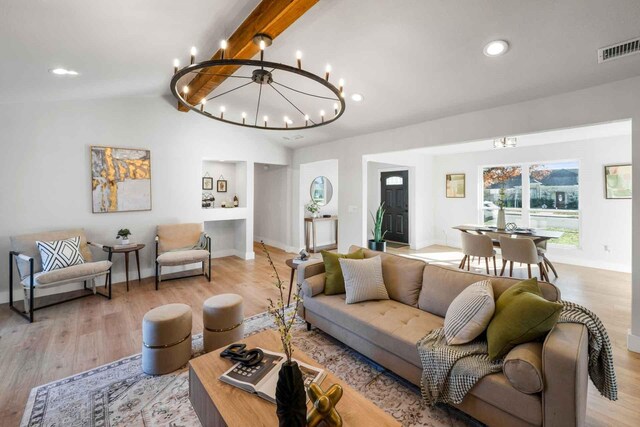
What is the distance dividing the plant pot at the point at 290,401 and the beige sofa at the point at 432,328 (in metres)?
1.04

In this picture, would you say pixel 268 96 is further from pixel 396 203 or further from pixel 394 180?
pixel 396 203

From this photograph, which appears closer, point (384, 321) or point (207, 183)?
point (384, 321)

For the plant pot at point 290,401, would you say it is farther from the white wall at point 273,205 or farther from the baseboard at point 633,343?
the white wall at point 273,205

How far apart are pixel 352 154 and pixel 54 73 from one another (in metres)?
4.08

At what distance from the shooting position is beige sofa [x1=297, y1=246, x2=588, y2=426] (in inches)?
51.8

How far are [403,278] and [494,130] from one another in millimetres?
2222

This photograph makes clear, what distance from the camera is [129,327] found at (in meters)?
2.94

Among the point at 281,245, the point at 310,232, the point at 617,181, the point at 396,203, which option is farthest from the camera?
the point at 396,203

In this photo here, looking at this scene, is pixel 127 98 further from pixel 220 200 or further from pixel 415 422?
pixel 415 422

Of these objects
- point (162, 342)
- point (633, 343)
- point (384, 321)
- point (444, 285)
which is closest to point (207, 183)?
point (162, 342)

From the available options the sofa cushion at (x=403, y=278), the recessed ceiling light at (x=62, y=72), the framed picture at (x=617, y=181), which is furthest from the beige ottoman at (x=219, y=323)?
the framed picture at (x=617, y=181)

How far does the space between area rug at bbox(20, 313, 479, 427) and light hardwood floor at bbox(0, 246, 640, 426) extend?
151 millimetres

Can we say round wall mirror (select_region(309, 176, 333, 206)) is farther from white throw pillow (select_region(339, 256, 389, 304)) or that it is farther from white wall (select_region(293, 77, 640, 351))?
white throw pillow (select_region(339, 256, 389, 304))

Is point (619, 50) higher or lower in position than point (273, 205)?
higher
